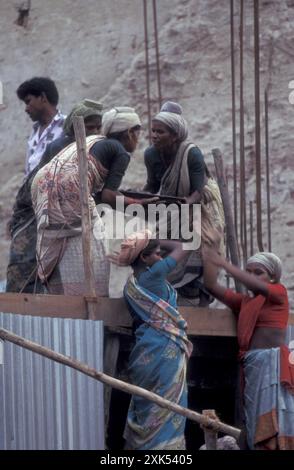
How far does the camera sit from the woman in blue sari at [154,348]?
6.80 metres

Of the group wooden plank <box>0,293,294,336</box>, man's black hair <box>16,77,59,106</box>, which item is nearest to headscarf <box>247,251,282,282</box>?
wooden plank <box>0,293,294,336</box>

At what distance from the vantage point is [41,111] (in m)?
8.34

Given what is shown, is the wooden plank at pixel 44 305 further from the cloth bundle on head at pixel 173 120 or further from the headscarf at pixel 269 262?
the cloth bundle on head at pixel 173 120

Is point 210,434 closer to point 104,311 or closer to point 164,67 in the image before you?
point 104,311

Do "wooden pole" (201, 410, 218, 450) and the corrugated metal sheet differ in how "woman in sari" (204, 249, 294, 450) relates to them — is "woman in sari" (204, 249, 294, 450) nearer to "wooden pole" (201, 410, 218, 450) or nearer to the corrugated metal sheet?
"wooden pole" (201, 410, 218, 450)

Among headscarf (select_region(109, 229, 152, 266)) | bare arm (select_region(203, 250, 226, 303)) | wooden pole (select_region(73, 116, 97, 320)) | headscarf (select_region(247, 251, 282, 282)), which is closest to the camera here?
headscarf (select_region(109, 229, 152, 266))

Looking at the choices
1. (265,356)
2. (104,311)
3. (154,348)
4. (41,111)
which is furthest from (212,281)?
(41,111)

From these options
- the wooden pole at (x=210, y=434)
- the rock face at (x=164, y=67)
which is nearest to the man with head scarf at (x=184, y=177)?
the wooden pole at (x=210, y=434)

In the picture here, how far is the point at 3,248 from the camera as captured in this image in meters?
13.8

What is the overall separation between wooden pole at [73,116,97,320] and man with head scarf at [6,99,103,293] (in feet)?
1.75

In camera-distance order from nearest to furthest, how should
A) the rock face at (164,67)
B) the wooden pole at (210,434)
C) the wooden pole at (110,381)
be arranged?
the wooden pole at (110,381) → the wooden pole at (210,434) → the rock face at (164,67)

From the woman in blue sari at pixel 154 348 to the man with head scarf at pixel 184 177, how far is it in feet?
2.79

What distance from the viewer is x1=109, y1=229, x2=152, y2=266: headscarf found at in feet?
23.1

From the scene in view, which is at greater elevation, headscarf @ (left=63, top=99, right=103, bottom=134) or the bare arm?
headscarf @ (left=63, top=99, right=103, bottom=134)
